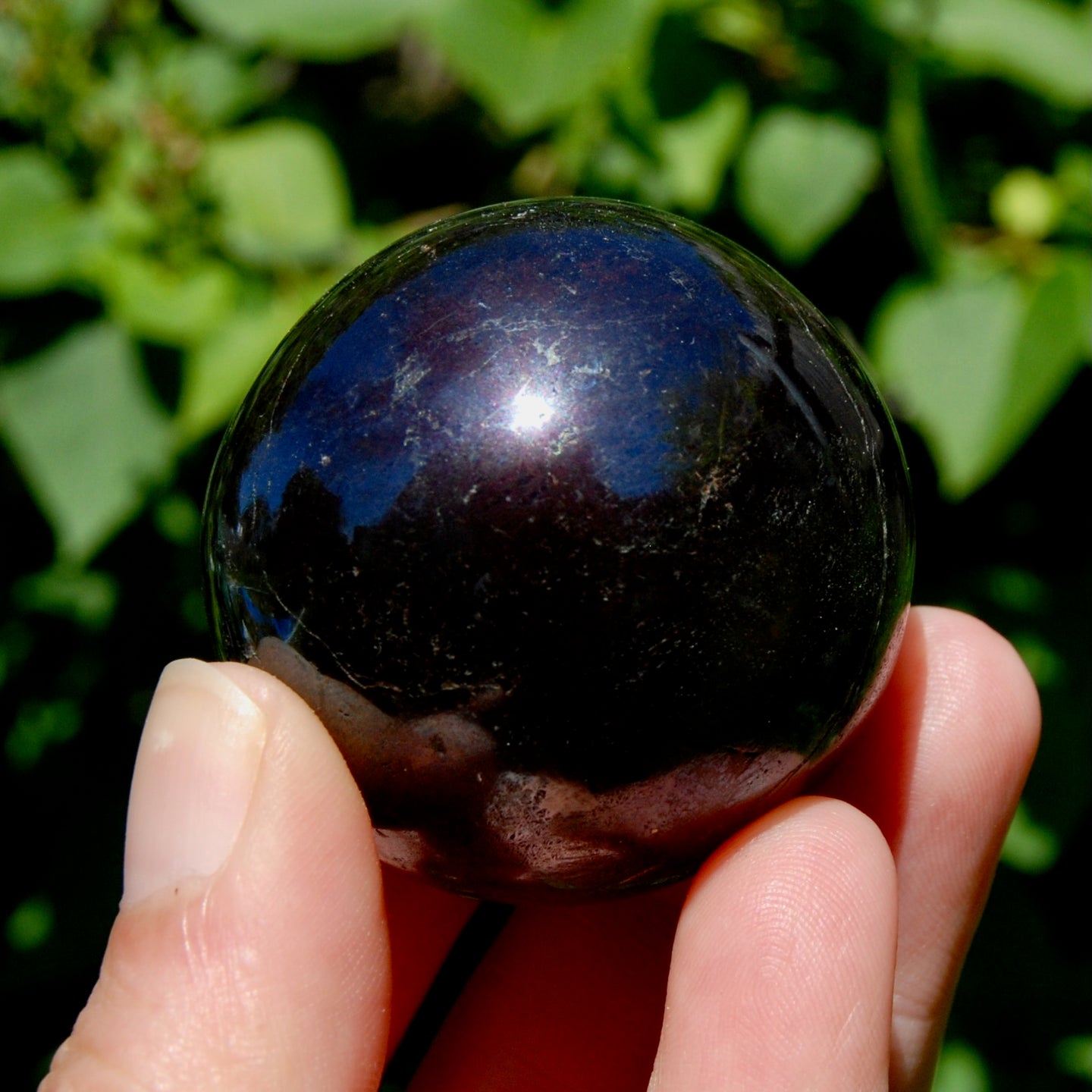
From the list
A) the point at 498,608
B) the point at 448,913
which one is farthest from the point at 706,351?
the point at 448,913

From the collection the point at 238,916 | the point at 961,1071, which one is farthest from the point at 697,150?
the point at 961,1071

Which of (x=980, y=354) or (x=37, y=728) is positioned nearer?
(x=980, y=354)

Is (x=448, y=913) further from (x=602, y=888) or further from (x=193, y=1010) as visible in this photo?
(x=193, y=1010)

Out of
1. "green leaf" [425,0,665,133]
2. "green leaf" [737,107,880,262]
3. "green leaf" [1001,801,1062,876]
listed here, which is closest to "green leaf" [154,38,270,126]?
"green leaf" [425,0,665,133]

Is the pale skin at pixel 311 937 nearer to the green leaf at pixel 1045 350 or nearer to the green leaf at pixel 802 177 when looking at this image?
the green leaf at pixel 1045 350

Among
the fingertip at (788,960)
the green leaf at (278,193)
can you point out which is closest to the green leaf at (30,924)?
the green leaf at (278,193)

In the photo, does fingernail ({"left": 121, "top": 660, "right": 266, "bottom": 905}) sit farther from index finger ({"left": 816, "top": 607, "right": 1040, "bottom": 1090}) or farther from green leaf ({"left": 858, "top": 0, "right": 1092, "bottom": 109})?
green leaf ({"left": 858, "top": 0, "right": 1092, "bottom": 109})

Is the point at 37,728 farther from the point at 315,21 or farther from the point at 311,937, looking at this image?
the point at 311,937
